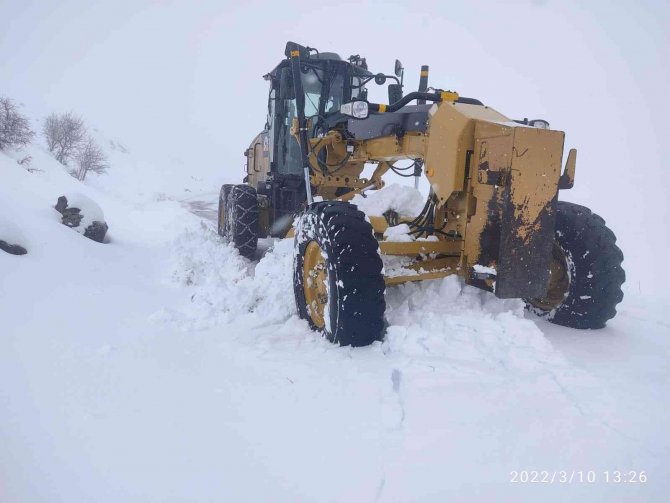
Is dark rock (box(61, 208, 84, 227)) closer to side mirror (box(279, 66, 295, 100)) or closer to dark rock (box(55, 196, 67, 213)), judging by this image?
dark rock (box(55, 196, 67, 213))

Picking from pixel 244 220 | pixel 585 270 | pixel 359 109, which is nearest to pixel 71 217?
pixel 244 220

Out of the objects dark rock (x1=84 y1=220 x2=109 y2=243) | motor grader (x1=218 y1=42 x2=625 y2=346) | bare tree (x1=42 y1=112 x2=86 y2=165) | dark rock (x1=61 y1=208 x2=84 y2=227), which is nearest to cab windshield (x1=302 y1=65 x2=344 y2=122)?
motor grader (x1=218 y1=42 x2=625 y2=346)

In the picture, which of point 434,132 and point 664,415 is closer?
point 664,415

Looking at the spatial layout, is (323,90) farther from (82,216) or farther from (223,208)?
(82,216)

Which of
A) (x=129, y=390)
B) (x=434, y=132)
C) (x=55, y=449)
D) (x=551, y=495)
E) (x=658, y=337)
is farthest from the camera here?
(x=658, y=337)

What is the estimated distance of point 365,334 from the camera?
321 cm

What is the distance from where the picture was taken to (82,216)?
7.20 m

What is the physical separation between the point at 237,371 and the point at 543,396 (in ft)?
5.99

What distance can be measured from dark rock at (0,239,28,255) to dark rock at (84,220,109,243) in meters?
2.20

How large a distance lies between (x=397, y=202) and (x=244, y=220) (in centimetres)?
262

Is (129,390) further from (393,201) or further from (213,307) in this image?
(393,201)

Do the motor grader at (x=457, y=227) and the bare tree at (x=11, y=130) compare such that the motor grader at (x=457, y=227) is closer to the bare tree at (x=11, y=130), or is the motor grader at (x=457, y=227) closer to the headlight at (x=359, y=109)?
the headlight at (x=359, y=109)

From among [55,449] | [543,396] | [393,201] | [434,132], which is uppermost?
[434,132]

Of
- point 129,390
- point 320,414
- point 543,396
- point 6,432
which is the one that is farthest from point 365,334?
point 6,432
